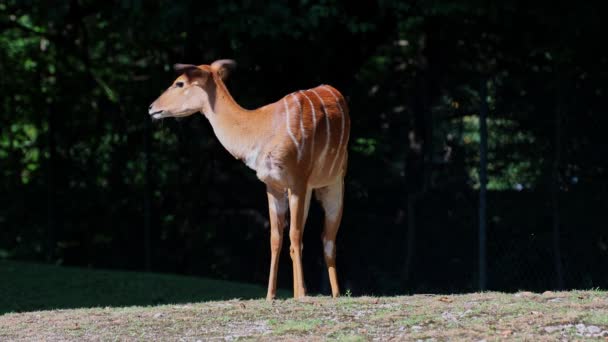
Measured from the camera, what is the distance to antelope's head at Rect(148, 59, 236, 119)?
332 inches

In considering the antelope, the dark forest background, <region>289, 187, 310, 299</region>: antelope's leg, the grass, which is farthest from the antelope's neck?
the dark forest background

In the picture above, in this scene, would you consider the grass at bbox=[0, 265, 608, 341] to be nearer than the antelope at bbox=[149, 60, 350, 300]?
Yes

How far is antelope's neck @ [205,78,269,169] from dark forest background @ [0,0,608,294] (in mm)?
3019

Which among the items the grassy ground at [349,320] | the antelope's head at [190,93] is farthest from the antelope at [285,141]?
the grassy ground at [349,320]

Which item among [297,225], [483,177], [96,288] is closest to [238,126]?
[297,225]

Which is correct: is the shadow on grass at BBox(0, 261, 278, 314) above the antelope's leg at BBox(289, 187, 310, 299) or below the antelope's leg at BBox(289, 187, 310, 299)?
below

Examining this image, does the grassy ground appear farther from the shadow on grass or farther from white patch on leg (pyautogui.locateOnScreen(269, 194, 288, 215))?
the shadow on grass

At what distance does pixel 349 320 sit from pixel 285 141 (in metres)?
1.79

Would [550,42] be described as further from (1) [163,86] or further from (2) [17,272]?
(2) [17,272]

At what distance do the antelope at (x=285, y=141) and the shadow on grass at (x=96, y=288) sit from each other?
11.3 feet

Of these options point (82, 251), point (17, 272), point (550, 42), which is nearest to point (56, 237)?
point (82, 251)

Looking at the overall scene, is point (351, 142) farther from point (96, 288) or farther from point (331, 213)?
point (331, 213)

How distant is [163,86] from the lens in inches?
547

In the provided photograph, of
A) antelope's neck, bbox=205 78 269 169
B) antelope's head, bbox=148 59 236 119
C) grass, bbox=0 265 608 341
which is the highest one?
antelope's head, bbox=148 59 236 119
